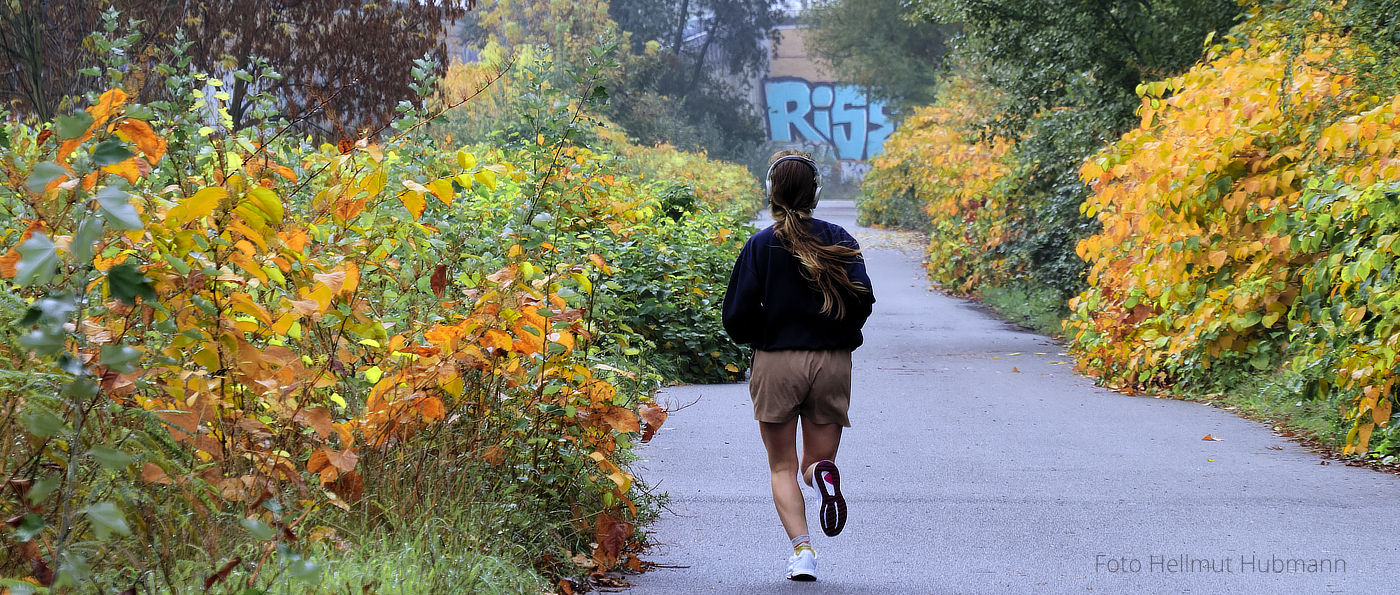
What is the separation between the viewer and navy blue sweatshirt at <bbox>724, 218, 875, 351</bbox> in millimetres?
4727

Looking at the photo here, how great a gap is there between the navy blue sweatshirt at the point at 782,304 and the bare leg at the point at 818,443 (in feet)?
1.05

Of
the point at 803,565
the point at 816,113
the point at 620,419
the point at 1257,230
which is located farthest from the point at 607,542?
the point at 816,113

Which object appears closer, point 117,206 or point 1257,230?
point 117,206

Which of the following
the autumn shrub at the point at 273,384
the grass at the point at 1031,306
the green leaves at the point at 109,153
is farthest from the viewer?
the grass at the point at 1031,306

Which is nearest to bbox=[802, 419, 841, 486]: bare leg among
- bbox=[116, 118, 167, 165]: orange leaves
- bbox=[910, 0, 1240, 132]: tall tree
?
bbox=[116, 118, 167, 165]: orange leaves

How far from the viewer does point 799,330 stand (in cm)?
473

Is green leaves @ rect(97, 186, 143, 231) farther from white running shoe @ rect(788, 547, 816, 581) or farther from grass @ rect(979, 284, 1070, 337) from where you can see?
grass @ rect(979, 284, 1070, 337)

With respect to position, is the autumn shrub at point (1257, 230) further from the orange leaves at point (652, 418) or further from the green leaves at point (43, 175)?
the green leaves at point (43, 175)

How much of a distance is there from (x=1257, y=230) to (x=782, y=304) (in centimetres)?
568

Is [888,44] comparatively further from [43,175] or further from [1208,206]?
[43,175]

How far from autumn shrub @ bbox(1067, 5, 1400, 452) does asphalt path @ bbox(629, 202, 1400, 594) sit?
0.50 metres

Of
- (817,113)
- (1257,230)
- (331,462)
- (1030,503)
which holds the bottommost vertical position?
(817,113)

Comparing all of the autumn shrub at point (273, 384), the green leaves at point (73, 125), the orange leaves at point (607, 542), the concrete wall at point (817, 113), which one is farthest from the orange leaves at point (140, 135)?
the concrete wall at point (817, 113)

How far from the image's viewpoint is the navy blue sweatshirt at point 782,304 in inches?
186
